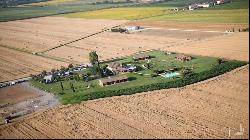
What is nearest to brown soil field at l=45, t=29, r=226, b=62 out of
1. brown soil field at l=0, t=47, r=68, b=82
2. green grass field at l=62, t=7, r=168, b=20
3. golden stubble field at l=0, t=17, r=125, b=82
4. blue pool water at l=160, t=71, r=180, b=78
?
golden stubble field at l=0, t=17, r=125, b=82

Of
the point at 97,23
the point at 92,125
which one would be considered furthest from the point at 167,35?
the point at 92,125

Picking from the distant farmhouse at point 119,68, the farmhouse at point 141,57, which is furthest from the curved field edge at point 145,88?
the farmhouse at point 141,57

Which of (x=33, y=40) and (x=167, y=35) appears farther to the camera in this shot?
(x=33, y=40)

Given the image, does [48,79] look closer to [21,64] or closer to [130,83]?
[130,83]

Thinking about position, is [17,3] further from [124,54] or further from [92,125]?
[92,125]

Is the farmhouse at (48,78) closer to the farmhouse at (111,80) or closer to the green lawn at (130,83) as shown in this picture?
the green lawn at (130,83)
